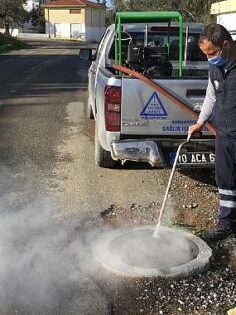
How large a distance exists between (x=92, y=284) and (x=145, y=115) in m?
2.12

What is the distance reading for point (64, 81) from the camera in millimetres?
17141

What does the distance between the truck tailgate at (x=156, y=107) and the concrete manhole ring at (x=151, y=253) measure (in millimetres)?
1178

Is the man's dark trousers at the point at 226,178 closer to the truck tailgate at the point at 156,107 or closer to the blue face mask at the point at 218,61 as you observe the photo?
the blue face mask at the point at 218,61

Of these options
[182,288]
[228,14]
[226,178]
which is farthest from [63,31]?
[182,288]

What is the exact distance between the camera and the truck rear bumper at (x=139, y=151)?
5348mm

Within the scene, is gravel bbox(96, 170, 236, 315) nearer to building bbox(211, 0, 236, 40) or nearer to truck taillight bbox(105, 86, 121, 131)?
truck taillight bbox(105, 86, 121, 131)

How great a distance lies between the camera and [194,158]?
538 centimetres

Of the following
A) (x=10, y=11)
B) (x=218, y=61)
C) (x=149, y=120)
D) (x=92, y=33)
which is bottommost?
(x=149, y=120)

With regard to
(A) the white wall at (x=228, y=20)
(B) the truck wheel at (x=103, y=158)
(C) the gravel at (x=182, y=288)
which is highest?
(A) the white wall at (x=228, y=20)

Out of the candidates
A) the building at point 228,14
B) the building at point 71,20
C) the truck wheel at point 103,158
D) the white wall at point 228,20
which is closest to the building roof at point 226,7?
the building at point 228,14

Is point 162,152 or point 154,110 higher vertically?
point 154,110

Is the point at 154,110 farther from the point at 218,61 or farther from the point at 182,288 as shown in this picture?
the point at 182,288

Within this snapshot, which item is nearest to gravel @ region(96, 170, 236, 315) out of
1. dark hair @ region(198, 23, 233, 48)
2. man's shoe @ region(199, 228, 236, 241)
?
man's shoe @ region(199, 228, 236, 241)

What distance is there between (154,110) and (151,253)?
1.70 m
